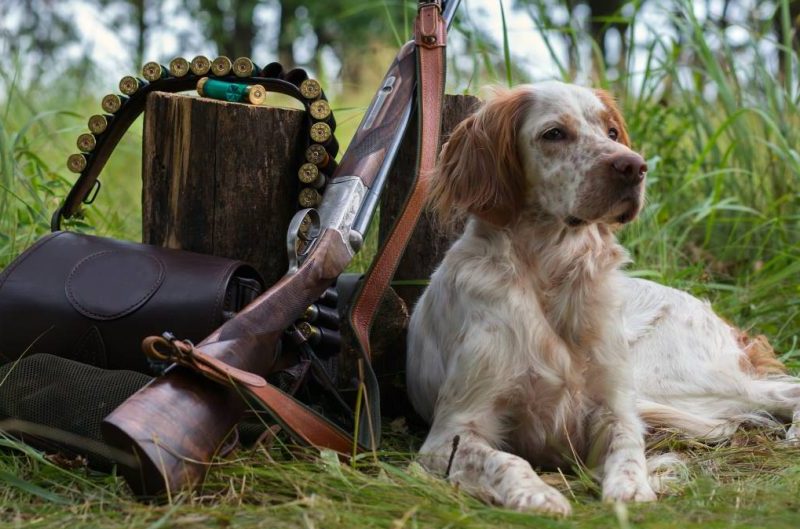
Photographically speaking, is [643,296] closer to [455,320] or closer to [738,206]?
[455,320]

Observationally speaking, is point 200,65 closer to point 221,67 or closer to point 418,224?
point 221,67

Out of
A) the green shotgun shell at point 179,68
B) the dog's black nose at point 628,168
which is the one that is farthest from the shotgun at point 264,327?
the dog's black nose at point 628,168

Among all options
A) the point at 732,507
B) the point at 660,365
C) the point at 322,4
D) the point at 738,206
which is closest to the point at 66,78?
the point at 738,206

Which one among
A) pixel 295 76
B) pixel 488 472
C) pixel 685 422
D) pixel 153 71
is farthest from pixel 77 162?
pixel 685 422

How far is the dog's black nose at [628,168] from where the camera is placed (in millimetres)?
2631

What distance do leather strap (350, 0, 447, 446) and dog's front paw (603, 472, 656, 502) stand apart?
0.64m

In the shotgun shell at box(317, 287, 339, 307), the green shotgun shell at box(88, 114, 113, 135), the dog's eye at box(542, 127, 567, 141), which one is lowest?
the shotgun shell at box(317, 287, 339, 307)

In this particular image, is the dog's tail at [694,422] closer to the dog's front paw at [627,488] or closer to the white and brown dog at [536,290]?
the white and brown dog at [536,290]

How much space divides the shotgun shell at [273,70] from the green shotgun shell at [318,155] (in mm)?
261

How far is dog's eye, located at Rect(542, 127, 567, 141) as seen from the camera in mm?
2809

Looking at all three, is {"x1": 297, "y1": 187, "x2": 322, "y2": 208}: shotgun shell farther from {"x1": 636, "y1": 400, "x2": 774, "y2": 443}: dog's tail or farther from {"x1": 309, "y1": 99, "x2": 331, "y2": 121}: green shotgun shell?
{"x1": 636, "y1": 400, "x2": 774, "y2": 443}: dog's tail

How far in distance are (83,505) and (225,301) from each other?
78 cm

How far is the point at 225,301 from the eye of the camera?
2842mm

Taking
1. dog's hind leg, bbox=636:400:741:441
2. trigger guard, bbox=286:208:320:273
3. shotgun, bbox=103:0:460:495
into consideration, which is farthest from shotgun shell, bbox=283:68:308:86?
dog's hind leg, bbox=636:400:741:441
